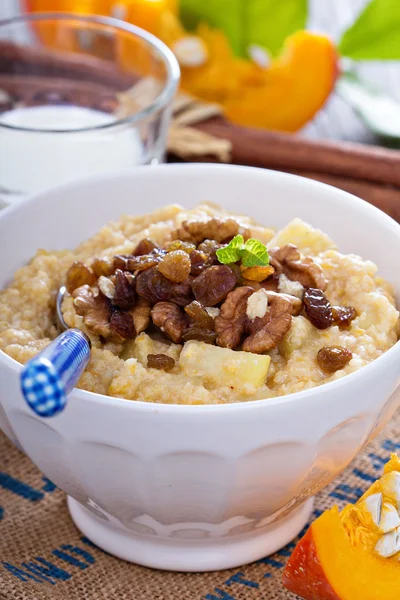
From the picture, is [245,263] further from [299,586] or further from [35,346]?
[299,586]

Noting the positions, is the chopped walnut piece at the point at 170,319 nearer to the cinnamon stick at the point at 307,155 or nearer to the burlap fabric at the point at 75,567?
the burlap fabric at the point at 75,567

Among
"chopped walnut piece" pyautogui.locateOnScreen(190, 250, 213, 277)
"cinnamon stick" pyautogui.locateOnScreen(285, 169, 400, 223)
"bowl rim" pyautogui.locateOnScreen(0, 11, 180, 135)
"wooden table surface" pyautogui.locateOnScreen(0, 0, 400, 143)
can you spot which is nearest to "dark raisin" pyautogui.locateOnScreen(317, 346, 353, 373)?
"chopped walnut piece" pyautogui.locateOnScreen(190, 250, 213, 277)

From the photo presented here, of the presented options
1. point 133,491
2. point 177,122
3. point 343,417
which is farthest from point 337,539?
point 177,122

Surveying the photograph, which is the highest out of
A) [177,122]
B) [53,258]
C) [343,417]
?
[343,417]

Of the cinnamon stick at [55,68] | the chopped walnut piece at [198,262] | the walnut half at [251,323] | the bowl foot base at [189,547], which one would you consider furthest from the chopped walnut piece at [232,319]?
the cinnamon stick at [55,68]

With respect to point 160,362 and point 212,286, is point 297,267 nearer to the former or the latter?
point 212,286

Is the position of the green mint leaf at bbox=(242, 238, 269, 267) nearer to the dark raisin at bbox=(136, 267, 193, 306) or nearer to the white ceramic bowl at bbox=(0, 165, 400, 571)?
the dark raisin at bbox=(136, 267, 193, 306)
